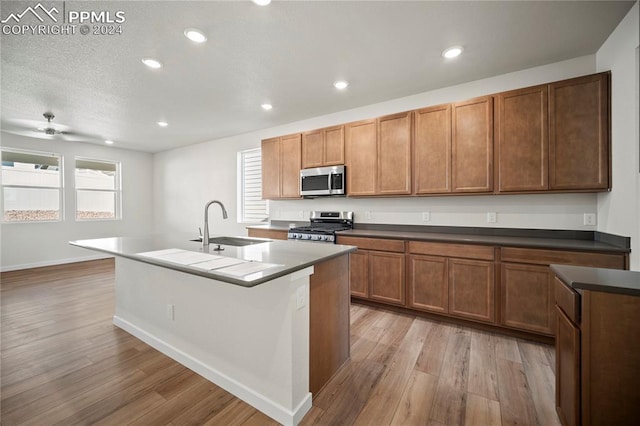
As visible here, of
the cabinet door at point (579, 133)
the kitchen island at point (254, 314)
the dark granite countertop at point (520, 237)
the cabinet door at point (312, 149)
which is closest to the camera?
the kitchen island at point (254, 314)

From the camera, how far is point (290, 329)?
1.52m

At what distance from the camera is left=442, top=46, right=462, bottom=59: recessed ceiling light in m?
2.45

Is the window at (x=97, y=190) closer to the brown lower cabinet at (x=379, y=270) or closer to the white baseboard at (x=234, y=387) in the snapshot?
the white baseboard at (x=234, y=387)

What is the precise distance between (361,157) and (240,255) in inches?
93.5

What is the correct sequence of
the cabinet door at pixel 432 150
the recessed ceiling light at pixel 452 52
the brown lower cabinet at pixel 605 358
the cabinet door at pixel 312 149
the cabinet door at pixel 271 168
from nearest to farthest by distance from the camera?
the brown lower cabinet at pixel 605 358
the recessed ceiling light at pixel 452 52
the cabinet door at pixel 432 150
the cabinet door at pixel 312 149
the cabinet door at pixel 271 168

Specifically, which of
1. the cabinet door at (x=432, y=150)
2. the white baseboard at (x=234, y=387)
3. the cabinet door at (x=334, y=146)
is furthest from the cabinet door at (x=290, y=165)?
the white baseboard at (x=234, y=387)

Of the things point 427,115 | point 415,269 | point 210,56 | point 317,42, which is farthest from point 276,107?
point 415,269

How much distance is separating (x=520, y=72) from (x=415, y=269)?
7.95 feet

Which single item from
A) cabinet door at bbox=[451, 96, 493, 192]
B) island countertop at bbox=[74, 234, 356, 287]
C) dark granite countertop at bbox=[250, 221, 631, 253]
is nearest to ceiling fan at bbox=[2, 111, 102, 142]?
island countertop at bbox=[74, 234, 356, 287]

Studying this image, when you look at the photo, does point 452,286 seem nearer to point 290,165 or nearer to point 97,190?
point 290,165

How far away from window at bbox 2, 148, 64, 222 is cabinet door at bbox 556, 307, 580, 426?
8279 millimetres

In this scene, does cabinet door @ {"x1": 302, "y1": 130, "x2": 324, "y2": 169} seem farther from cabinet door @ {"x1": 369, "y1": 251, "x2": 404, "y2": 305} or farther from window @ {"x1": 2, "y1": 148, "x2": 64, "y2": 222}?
window @ {"x1": 2, "y1": 148, "x2": 64, "y2": 222}

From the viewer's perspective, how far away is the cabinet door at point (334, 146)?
3.83 metres

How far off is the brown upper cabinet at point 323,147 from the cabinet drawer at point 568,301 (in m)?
2.81
